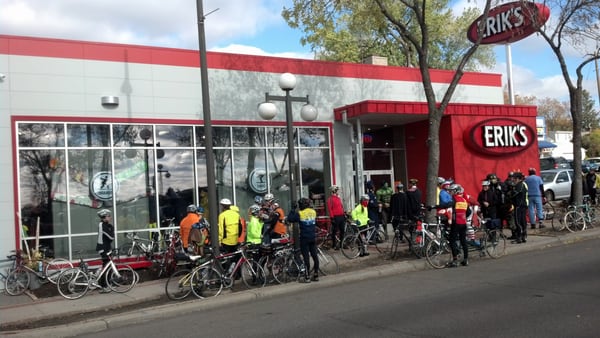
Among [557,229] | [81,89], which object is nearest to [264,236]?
[81,89]

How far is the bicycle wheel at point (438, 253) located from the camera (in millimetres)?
11359

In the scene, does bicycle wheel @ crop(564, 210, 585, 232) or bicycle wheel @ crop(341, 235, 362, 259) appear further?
bicycle wheel @ crop(564, 210, 585, 232)

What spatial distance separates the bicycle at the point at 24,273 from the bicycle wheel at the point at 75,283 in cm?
40

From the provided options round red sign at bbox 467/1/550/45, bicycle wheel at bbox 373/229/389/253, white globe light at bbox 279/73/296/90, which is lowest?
bicycle wheel at bbox 373/229/389/253

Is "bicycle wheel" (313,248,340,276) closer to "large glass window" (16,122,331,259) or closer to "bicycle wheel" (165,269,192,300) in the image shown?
"large glass window" (16,122,331,259)

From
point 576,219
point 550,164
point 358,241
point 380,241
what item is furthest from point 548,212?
point 550,164

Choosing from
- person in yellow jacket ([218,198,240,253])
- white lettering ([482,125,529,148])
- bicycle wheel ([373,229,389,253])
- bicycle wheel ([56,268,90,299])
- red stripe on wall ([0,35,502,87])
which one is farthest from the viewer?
white lettering ([482,125,529,148])

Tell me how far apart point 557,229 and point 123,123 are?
41.1ft

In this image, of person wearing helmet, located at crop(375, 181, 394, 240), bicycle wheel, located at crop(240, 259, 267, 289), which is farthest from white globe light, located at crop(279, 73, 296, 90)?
person wearing helmet, located at crop(375, 181, 394, 240)

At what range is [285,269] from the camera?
10.5 metres

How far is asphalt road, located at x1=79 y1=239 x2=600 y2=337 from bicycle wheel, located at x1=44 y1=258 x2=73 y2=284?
4.09 m

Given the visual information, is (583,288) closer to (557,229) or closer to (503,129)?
(557,229)

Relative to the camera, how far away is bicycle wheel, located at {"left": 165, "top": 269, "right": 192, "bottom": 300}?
31.0 feet

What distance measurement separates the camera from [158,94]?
14.2m
